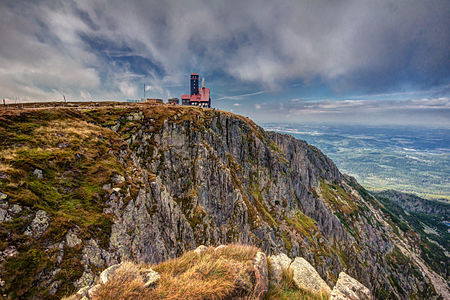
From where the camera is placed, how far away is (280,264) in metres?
10.6

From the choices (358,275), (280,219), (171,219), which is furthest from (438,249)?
(171,219)

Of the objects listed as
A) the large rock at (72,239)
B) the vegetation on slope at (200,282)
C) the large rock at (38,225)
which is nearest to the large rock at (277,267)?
the vegetation on slope at (200,282)

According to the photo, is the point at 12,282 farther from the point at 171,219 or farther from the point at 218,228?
the point at 218,228

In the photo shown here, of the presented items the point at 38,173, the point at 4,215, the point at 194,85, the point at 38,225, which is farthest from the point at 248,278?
the point at 194,85

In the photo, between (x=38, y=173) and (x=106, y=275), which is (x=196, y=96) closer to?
(x=38, y=173)

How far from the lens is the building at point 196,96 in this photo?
8422cm

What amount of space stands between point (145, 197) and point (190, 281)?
2228 cm

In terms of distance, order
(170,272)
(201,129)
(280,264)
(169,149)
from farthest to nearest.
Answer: (201,129) < (169,149) < (280,264) < (170,272)

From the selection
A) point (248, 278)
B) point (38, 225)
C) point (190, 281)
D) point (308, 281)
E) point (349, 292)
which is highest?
point (190, 281)

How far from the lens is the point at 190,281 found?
7.12 m

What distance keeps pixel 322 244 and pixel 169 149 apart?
80.4 m

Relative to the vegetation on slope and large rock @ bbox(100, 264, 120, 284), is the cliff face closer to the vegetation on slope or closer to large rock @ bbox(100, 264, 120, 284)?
the vegetation on slope

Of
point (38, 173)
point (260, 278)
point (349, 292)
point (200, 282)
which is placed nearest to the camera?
point (200, 282)

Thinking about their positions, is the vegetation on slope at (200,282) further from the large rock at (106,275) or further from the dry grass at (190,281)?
the large rock at (106,275)
